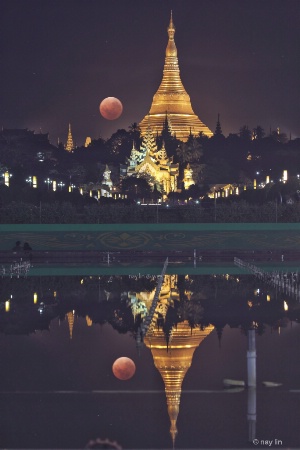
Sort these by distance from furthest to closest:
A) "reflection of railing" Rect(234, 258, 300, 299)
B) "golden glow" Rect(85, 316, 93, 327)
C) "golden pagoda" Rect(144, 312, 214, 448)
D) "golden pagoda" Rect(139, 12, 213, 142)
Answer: "golden pagoda" Rect(139, 12, 213, 142), "reflection of railing" Rect(234, 258, 300, 299), "golden glow" Rect(85, 316, 93, 327), "golden pagoda" Rect(144, 312, 214, 448)

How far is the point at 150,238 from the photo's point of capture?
59.6 metres

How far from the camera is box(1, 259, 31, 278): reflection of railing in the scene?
44.1 metres

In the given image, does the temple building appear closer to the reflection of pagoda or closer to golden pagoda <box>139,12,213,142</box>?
golden pagoda <box>139,12,213,142</box>

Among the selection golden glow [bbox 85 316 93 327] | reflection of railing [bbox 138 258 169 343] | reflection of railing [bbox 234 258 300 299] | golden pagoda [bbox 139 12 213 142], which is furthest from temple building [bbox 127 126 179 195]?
golden glow [bbox 85 316 93 327]

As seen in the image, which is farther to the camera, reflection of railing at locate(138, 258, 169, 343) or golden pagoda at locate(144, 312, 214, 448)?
reflection of railing at locate(138, 258, 169, 343)

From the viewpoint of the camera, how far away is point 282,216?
212 feet

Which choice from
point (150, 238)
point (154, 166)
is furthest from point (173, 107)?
point (150, 238)

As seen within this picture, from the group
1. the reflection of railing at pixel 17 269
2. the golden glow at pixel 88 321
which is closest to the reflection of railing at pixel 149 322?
the golden glow at pixel 88 321

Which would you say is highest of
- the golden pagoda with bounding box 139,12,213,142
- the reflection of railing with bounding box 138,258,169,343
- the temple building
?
the golden pagoda with bounding box 139,12,213,142

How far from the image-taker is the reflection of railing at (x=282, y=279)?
36438 millimetres

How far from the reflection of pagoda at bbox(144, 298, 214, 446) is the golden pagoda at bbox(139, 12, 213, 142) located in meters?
107

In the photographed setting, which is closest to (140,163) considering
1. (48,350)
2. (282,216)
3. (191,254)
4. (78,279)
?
(282,216)

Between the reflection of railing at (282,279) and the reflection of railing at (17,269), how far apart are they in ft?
28.2

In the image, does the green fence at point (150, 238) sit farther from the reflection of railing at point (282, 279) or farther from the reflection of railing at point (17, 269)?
the reflection of railing at point (282, 279)
